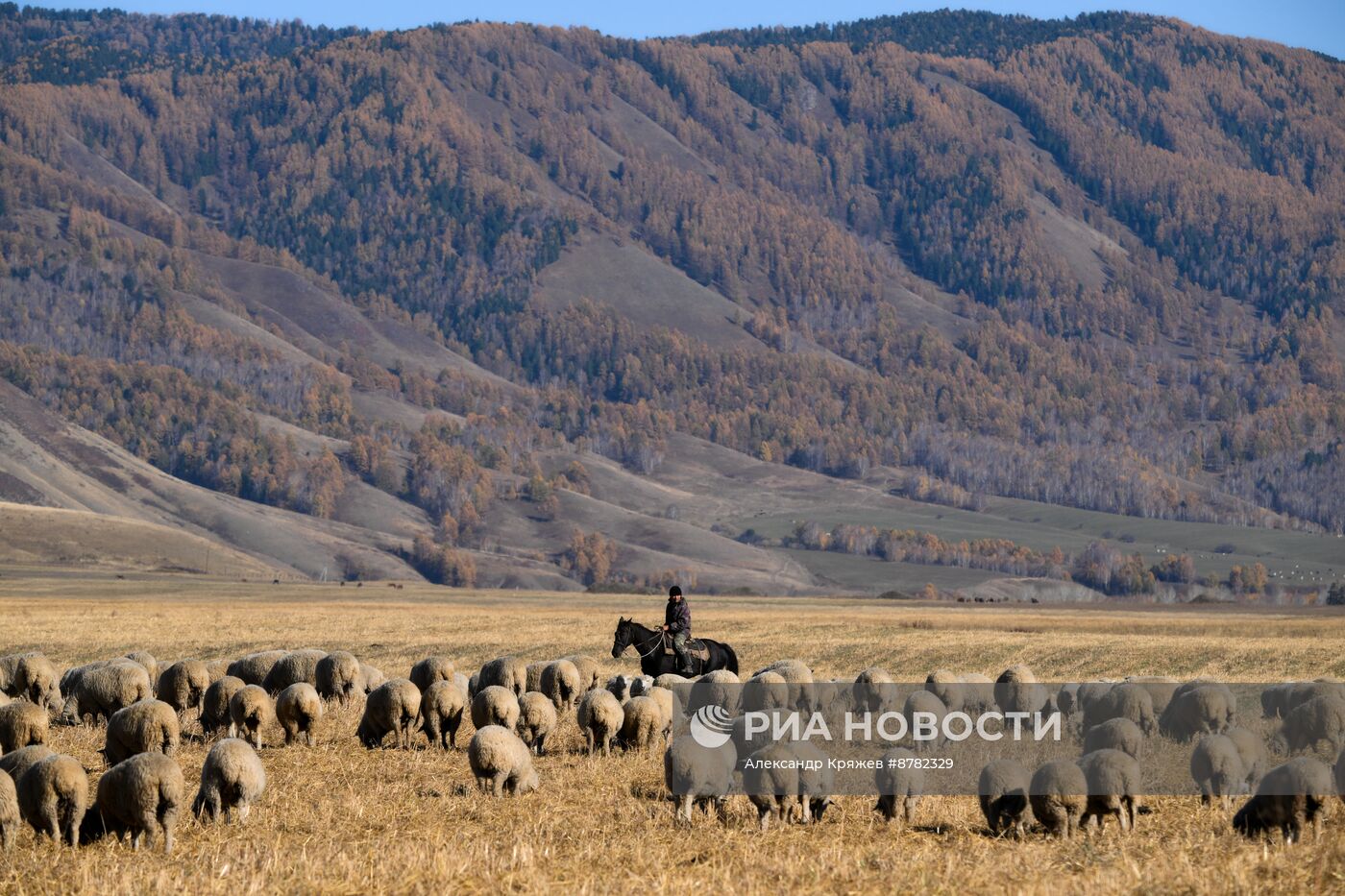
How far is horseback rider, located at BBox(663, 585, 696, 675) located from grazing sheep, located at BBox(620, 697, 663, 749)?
6.33m

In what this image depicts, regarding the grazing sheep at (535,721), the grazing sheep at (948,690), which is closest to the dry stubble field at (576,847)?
the grazing sheep at (535,721)

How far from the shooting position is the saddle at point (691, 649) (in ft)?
107

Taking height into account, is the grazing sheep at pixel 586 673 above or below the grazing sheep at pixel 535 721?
below

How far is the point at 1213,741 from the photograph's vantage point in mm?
19859

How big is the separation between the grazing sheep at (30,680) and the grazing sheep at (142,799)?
1537 centimetres

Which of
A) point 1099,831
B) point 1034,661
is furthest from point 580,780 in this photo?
point 1034,661

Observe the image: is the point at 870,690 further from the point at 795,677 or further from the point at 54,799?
the point at 54,799

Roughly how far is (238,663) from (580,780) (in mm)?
12743

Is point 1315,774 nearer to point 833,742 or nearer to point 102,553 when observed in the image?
point 833,742

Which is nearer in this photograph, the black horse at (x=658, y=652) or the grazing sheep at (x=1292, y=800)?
the grazing sheep at (x=1292, y=800)

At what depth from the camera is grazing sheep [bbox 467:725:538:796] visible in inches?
829

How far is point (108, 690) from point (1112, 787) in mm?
18764

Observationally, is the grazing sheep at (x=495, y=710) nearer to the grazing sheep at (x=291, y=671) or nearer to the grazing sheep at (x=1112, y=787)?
→ the grazing sheep at (x=291, y=671)

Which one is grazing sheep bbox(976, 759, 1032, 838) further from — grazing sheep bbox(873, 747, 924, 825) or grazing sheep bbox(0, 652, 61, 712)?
grazing sheep bbox(0, 652, 61, 712)
